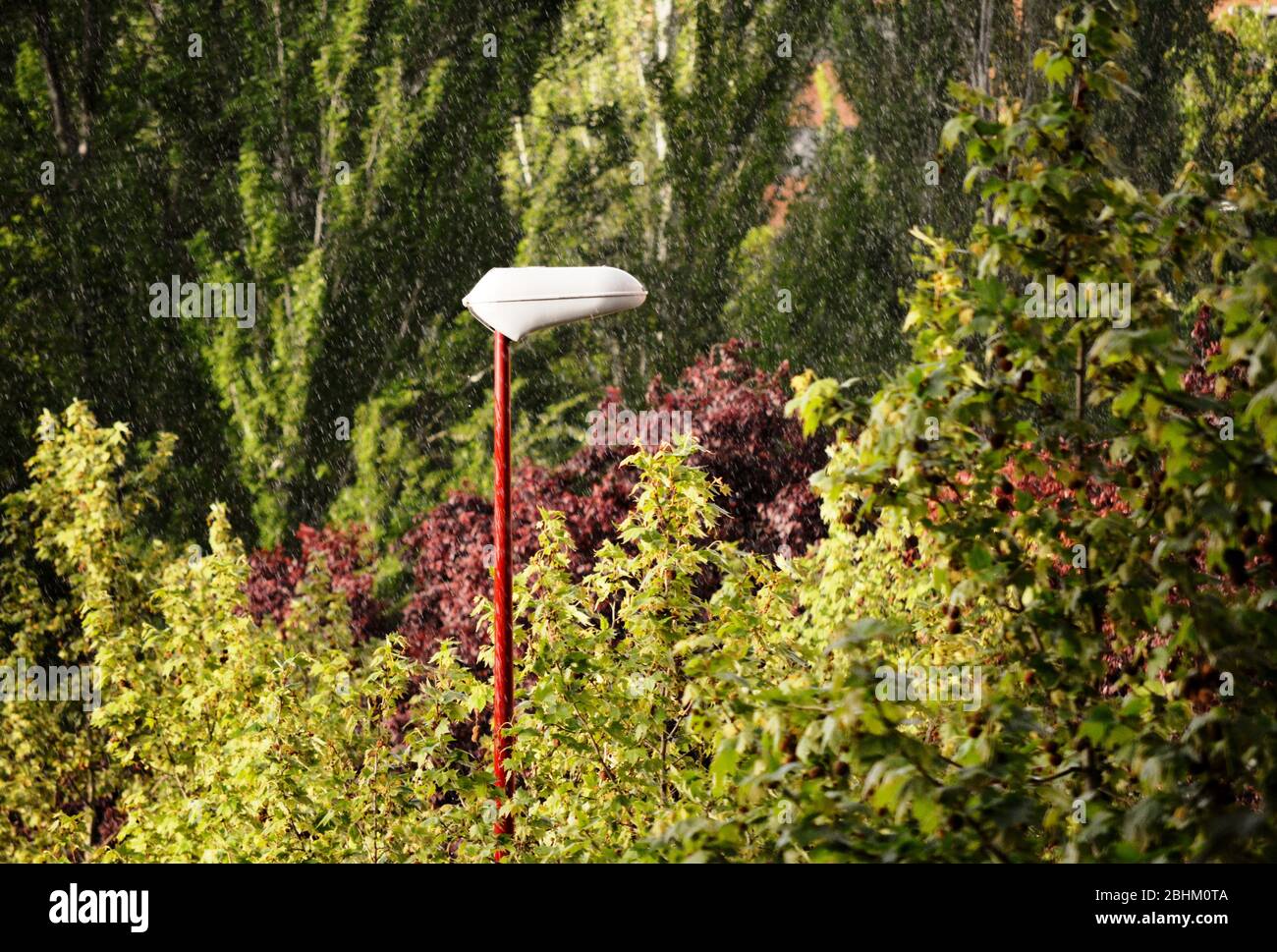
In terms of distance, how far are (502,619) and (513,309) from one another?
1304mm

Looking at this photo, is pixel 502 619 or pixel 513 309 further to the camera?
pixel 513 309

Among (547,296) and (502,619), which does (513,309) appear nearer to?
(547,296)

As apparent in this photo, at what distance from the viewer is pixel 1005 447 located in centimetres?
293

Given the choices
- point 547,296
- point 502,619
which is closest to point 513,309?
point 547,296

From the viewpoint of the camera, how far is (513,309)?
605 cm

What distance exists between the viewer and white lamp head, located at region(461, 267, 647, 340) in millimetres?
5828

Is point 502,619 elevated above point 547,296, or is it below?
below

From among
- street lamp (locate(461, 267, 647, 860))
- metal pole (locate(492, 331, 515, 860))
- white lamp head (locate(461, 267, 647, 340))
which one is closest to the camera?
metal pole (locate(492, 331, 515, 860))

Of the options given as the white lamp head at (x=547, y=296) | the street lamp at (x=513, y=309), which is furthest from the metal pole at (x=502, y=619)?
the white lamp head at (x=547, y=296)

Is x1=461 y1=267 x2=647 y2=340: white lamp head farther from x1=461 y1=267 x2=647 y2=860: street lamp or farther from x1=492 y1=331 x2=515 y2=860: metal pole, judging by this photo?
x1=492 y1=331 x2=515 y2=860: metal pole

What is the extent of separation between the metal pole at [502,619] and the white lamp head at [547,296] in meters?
0.11

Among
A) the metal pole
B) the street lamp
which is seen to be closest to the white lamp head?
the street lamp
